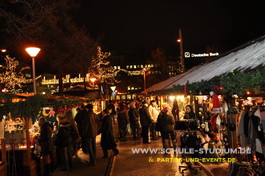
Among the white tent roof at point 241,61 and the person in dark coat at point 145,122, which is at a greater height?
the white tent roof at point 241,61

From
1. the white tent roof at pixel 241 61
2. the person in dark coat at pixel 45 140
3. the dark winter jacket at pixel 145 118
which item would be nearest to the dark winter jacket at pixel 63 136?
the person in dark coat at pixel 45 140

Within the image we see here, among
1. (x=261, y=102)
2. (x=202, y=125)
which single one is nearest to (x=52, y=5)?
(x=202, y=125)

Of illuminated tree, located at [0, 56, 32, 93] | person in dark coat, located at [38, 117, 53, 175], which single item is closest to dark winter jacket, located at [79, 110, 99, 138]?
person in dark coat, located at [38, 117, 53, 175]

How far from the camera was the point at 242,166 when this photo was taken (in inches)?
187

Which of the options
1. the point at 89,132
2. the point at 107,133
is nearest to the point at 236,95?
the point at 107,133

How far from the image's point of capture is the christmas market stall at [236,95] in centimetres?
407

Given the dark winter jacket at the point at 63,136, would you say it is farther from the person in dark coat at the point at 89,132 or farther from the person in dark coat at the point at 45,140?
the person in dark coat at the point at 89,132

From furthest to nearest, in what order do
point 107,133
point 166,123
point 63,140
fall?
point 166,123 → point 107,133 → point 63,140

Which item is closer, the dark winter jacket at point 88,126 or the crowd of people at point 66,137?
the crowd of people at point 66,137

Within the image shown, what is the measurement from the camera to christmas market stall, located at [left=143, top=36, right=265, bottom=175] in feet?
13.4

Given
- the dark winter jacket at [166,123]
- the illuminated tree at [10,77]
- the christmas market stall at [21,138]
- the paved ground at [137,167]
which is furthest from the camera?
the illuminated tree at [10,77]

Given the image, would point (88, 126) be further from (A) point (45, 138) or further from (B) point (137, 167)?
(B) point (137, 167)

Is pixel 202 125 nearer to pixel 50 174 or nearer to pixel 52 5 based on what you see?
pixel 50 174

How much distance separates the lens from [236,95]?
6086 millimetres
